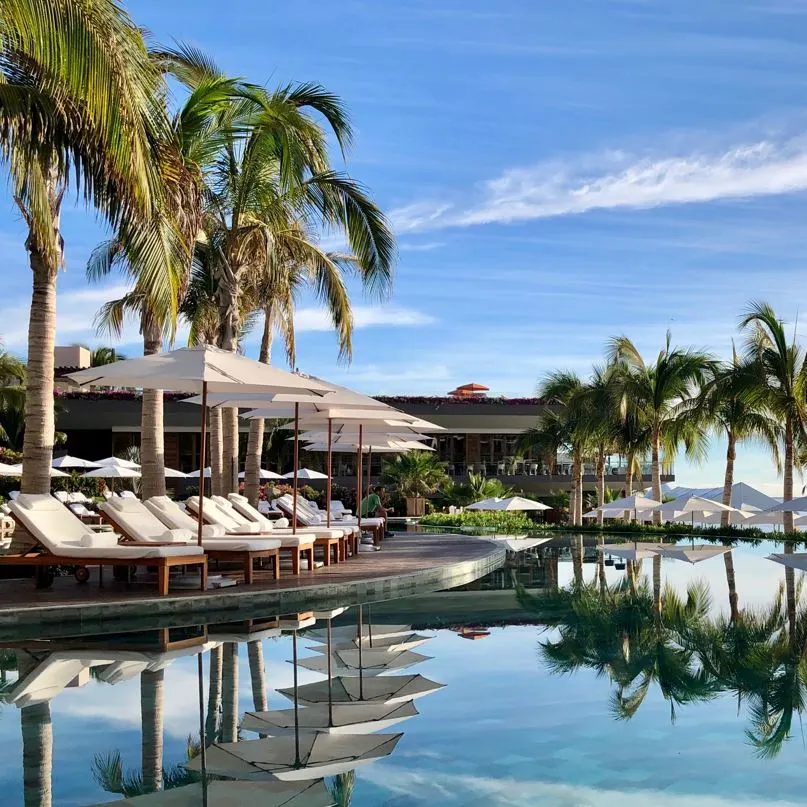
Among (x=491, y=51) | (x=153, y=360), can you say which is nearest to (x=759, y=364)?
(x=491, y=51)

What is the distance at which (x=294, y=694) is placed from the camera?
6.94 m

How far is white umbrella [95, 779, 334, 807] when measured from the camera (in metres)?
4.71

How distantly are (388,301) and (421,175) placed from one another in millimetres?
13911

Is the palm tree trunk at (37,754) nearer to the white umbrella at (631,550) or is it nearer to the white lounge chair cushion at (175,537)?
the white lounge chair cushion at (175,537)

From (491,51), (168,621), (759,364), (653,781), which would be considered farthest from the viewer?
(759,364)

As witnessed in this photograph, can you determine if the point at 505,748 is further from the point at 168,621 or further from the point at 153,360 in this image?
the point at 153,360

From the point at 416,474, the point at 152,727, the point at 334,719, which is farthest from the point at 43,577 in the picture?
the point at 416,474

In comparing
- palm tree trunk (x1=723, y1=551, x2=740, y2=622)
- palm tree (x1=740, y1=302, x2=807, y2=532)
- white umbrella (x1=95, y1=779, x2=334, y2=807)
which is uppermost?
palm tree (x1=740, y1=302, x2=807, y2=532)

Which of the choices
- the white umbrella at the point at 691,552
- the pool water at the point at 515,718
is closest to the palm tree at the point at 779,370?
the white umbrella at the point at 691,552

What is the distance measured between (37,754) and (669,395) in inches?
1008

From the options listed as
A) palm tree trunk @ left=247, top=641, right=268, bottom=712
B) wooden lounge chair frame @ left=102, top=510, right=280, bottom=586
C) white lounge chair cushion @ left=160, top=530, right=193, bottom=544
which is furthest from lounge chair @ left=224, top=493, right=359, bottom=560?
palm tree trunk @ left=247, top=641, right=268, bottom=712

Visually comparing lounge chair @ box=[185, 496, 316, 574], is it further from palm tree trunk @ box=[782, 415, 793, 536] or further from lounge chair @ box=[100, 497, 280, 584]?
palm tree trunk @ box=[782, 415, 793, 536]

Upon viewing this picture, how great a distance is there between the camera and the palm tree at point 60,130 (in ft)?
28.2

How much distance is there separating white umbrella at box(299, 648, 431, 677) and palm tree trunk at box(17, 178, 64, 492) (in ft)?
18.6
